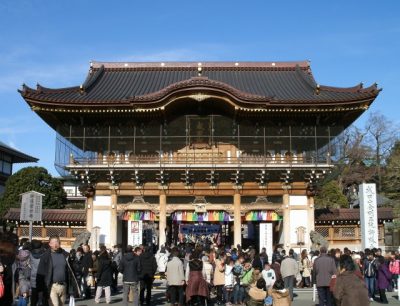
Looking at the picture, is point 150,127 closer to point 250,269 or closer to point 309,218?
point 309,218

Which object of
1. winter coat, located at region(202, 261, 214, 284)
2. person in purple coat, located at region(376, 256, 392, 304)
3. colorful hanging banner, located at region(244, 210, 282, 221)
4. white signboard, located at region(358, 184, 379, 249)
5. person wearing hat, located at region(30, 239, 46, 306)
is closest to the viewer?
person wearing hat, located at region(30, 239, 46, 306)

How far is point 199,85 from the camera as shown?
23188 millimetres

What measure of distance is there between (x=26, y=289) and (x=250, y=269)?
20.6ft

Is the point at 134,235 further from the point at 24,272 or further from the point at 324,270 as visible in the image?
the point at 324,270

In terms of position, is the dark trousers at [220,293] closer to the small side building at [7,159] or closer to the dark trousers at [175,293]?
the dark trousers at [175,293]

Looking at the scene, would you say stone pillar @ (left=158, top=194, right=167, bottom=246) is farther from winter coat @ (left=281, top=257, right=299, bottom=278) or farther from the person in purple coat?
the person in purple coat

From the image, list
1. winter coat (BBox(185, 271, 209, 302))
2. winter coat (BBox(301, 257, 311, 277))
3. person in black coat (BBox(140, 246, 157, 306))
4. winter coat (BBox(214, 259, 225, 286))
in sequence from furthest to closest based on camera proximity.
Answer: winter coat (BBox(301, 257, 311, 277)) → winter coat (BBox(214, 259, 225, 286)) → person in black coat (BBox(140, 246, 157, 306)) → winter coat (BBox(185, 271, 209, 302))

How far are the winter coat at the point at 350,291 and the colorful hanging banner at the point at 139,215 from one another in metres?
17.1

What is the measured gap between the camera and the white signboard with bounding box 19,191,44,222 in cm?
2064

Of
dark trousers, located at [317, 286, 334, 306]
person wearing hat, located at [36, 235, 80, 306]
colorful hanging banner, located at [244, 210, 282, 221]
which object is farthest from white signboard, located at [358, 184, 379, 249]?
person wearing hat, located at [36, 235, 80, 306]

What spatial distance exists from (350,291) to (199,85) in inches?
644

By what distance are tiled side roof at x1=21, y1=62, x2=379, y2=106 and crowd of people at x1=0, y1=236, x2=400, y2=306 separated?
834 cm

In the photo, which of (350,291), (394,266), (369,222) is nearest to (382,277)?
(394,266)

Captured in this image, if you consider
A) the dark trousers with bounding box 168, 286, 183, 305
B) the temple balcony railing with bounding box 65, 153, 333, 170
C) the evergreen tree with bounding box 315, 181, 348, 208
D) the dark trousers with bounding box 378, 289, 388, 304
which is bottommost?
the dark trousers with bounding box 378, 289, 388, 304
